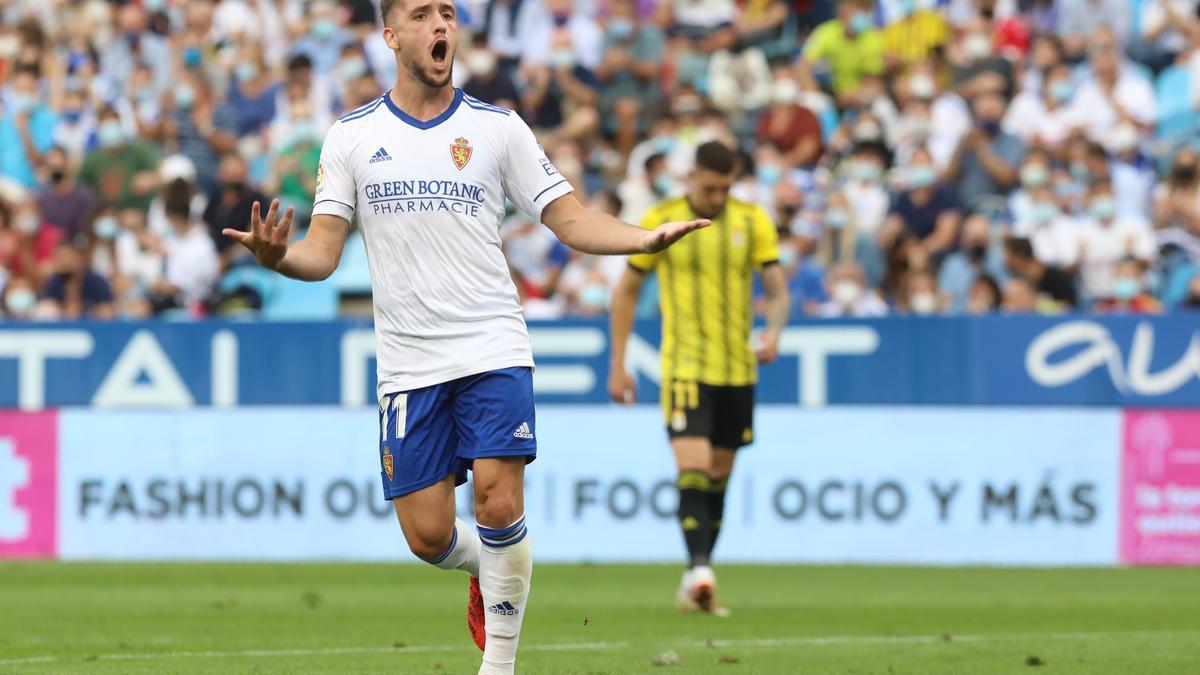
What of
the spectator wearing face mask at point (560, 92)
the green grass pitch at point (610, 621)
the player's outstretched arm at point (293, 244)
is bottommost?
the green grass pitch at point (610, 621)

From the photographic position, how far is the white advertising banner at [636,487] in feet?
50.3

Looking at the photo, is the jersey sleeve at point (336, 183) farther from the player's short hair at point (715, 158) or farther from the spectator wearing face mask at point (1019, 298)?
the spectator wearing face mask at point (1019, 298)

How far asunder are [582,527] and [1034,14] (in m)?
8.57

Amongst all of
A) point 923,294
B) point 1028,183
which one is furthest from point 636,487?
point 1028,183

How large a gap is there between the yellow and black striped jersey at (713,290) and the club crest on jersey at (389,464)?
424 centimetres

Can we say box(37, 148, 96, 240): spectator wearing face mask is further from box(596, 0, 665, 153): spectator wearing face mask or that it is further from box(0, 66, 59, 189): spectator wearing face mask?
box(596, 0, 665, 153): spectator wearing face mask

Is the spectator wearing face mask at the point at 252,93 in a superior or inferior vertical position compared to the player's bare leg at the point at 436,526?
superior

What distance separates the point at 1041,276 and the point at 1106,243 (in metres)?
0.92

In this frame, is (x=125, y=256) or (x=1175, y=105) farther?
(x=1175, y=105)

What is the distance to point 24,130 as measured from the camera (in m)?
22.0

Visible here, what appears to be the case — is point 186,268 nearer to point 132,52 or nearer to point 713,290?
point 132,52

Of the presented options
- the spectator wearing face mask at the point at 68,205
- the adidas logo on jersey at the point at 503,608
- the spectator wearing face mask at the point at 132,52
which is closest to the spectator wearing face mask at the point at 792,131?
the spectator wearing face mask at the point at 68,205

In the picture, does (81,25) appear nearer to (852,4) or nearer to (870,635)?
(852,4)

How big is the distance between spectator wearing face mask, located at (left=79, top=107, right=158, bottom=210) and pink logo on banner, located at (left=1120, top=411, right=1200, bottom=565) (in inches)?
401
